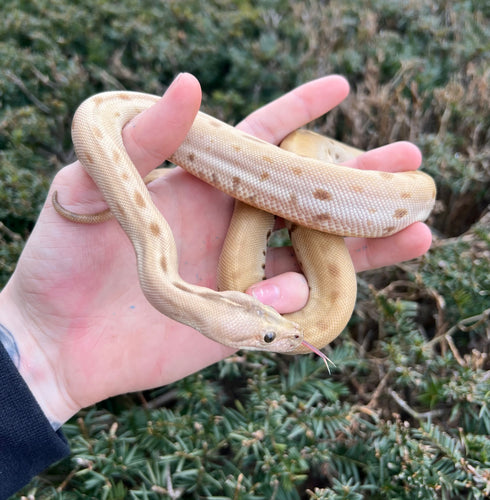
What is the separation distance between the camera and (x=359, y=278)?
3.44m

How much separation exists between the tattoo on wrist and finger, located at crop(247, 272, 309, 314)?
4.33ft

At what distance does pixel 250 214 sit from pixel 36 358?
4.86 ft

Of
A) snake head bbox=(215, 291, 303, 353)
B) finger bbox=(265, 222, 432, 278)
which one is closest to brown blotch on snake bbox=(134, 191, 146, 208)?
snake head bbox=(215, 291, 303, 353)

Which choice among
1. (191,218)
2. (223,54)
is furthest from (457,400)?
(223,54)

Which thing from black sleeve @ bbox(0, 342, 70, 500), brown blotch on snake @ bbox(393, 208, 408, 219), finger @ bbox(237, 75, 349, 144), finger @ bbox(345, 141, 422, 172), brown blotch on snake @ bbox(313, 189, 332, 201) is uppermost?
finger @ bbox(237, 75, 349, 144)

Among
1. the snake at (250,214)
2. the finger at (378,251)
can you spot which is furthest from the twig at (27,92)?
the finger at (378,251)

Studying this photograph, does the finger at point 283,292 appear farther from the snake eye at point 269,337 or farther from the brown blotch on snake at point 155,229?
the brown blotch on snake at point 155,229

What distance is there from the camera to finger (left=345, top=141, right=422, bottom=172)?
2.95 meters

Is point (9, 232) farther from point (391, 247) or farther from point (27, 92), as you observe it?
point (391, 247)

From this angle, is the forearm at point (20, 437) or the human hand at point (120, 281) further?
the human hand at point (120, 281)

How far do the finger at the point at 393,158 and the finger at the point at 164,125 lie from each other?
3.95 feet

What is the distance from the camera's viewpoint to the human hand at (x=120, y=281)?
247 cm

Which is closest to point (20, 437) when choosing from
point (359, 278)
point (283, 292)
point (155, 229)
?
point (155, 229)

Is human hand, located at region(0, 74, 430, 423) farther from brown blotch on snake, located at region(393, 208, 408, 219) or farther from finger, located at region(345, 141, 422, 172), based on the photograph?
brown blotch on snake, located at region(393, 208, 408, 219)
